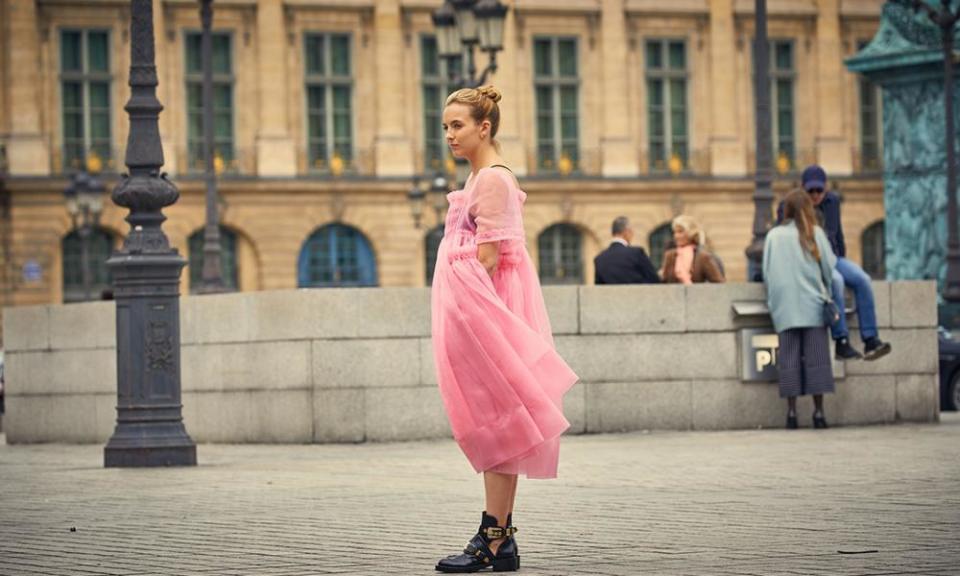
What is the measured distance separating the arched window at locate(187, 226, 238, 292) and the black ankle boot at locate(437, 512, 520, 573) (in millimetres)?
48487

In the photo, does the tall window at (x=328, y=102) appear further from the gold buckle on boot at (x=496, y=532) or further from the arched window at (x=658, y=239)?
the gold buckle on boot at (x=496, y=532)

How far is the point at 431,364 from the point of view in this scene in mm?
18125

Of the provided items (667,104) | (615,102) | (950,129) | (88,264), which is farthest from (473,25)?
(667,104)

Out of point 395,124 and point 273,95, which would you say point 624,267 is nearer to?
point 273,95

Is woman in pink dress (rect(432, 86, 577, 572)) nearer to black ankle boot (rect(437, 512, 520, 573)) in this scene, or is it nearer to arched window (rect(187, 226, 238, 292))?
black ankle boot (rect(437, 512, 520, 573))

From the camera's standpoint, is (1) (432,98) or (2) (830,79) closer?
(1) (432,98)

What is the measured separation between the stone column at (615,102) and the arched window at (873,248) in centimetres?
667

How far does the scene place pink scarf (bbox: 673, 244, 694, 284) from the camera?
20.1 m

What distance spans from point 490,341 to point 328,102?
5005 cm

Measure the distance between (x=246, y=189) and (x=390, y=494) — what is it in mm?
45084

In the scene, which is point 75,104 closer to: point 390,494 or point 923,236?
point 923,236

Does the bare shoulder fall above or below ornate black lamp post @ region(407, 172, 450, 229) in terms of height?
below

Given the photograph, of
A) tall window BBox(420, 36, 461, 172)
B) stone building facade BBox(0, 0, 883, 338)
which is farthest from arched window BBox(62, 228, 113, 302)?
tall window BBox(420, 36, 461, 172)

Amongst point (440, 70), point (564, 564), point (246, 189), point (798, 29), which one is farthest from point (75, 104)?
point (564, 564)
